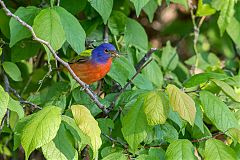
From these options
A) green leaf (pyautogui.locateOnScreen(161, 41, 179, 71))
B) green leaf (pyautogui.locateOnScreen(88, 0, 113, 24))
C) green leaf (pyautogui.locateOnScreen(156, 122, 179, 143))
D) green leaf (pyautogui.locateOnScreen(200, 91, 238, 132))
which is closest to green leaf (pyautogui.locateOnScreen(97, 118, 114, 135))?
green leaf (pyautogui.locateOnScreen(156, 122, 179, 143))

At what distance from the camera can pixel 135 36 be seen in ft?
14.2

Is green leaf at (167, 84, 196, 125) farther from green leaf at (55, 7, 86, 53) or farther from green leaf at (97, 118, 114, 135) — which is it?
green leaf at (55, 7, 86, 53)

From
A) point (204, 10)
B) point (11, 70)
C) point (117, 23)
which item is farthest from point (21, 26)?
point (204, 10)

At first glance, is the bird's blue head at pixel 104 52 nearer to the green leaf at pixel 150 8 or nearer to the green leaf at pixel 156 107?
the green leaf at pixel 150 8

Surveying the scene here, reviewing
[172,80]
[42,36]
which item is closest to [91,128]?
[42,36]

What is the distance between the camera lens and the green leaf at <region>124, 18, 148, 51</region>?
4281mm

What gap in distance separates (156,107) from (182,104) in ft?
0.42

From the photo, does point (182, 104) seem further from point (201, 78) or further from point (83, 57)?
point (83, 57)

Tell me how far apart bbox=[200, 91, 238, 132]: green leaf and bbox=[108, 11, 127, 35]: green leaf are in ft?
4.02

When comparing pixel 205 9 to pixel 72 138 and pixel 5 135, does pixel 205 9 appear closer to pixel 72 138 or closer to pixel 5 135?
pixel 5 135

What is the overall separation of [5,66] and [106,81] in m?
0.68

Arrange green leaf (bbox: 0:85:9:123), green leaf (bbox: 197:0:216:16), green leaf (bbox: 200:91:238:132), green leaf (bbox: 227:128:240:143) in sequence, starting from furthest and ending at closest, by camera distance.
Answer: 1. green leaf (bbox: 197:0:216:16)
2. green leaf (bbox: 200:91:238:132)
3. green leaf (bbox: 227:128:240:143)
4. green leaf (bbox: 0:85:9:123)

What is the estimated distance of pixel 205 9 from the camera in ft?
16.2

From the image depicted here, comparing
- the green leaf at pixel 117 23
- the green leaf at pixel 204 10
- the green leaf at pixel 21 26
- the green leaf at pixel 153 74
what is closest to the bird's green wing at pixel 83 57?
the green leaf at pixel 117 23
